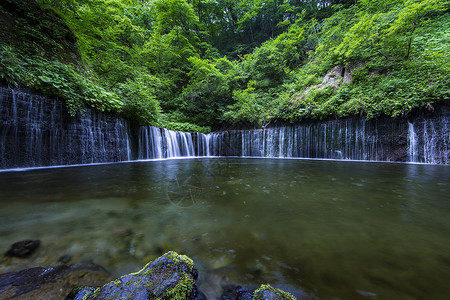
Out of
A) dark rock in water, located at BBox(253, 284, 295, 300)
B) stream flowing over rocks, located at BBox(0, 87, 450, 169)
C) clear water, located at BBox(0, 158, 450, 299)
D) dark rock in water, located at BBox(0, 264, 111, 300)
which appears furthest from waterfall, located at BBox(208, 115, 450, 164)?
dark rock in water, located at BBox(0, 264, 111, 300)

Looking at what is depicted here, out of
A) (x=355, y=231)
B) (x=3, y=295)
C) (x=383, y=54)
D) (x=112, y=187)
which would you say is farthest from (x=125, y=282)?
(x=383, y=54)

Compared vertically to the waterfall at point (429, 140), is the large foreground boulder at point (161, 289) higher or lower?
lower

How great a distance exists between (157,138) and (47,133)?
16.1 ft

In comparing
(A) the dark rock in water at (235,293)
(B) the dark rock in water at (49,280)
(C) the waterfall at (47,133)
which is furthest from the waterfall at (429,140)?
(C) the waterfall at (47,133)

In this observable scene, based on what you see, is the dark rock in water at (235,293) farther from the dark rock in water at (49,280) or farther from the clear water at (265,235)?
the dark rock in water at (49,280)

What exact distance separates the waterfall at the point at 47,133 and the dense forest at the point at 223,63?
0.44 m

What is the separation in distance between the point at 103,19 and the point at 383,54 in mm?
16188

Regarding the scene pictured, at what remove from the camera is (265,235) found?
1.51m

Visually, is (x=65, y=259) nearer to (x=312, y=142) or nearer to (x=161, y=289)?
(x=161, y=289)

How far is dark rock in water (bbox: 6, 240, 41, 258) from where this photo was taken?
1.21 m

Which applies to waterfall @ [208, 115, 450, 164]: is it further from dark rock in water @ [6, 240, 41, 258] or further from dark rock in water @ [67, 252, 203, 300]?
dark rock in water @ [6, 240, 41, 258]

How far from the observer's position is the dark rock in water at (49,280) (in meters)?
0.86

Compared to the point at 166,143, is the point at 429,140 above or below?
below

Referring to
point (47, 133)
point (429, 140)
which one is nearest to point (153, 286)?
point (47, 133)
